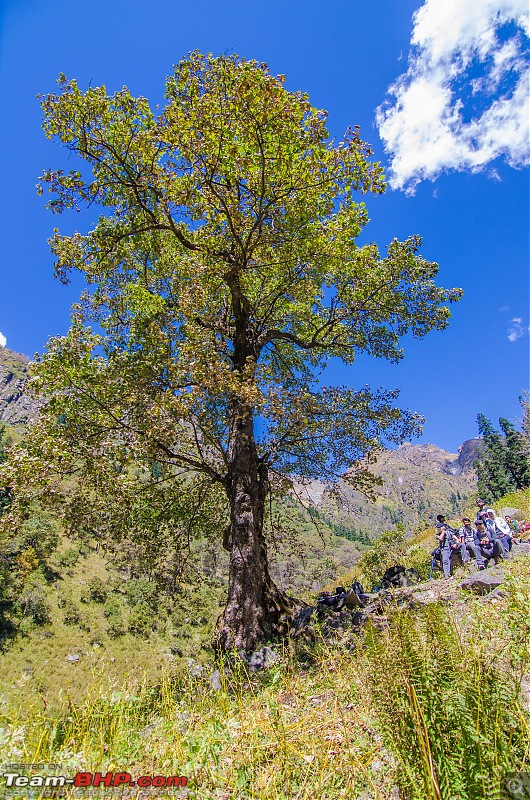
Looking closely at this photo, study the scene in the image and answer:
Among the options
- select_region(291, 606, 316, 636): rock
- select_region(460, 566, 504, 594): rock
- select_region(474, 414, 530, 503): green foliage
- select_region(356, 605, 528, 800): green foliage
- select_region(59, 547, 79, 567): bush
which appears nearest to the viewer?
select_region(356, 605, 528, 800): green foliage

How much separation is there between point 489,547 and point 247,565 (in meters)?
7.58

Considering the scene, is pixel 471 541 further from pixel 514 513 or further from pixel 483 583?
pixel 514 513

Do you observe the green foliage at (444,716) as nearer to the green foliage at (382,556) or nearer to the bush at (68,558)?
the green foliage at (382,556)

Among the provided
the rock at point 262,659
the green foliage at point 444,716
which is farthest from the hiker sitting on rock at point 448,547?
the green foliage at point 444,716

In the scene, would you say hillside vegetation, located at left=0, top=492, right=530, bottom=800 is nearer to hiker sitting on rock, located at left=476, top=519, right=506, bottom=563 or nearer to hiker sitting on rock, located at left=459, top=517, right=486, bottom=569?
hiker sitting on rock, located at left=476, top=519, right=506, bottom=563

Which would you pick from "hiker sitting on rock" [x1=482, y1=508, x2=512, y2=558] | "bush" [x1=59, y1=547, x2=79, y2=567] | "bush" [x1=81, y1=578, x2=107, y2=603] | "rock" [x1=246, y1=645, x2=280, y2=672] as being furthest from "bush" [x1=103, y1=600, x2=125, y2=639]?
"rock" [x1=246, y1=645, x2=280, y2=672]

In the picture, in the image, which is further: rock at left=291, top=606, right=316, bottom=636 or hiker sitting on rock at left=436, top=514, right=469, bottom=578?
hiker sitting on rock at left=436, top=514, right=469, bottom=578

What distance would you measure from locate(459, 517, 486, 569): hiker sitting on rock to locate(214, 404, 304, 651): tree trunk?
5.68 meters

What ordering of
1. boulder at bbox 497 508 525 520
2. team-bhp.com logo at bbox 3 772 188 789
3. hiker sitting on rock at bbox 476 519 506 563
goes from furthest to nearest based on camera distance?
boulder at bbox 497 508 525 520 < hiker sitting on rock at bbox 476 519 506 563 < team-bhp.com logo at bbox 3 772 188 789

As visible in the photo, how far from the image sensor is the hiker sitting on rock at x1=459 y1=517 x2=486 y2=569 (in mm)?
11984

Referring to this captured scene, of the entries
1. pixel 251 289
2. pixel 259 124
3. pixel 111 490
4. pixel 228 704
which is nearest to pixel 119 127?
pixel 259 124

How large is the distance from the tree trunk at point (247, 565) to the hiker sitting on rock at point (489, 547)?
5.87 metres

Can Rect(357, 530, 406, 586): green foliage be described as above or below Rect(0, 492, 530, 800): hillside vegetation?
above

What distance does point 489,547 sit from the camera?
462 inches
